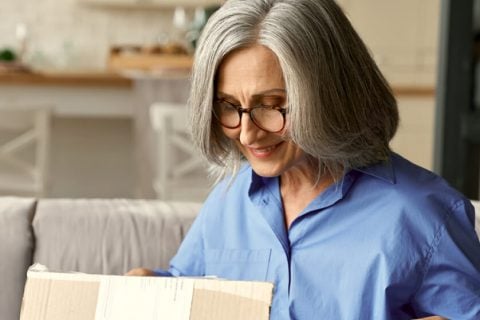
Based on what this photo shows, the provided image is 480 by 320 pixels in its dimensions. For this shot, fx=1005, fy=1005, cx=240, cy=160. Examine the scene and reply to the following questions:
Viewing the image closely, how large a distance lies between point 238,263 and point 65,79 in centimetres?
362

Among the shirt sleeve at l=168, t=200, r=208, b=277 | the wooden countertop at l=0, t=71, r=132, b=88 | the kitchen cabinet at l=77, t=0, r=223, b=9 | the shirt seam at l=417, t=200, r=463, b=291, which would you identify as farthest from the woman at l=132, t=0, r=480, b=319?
the kitchen cabinet at l=77, t=0, r=223, b=9

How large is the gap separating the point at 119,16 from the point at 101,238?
178 inches

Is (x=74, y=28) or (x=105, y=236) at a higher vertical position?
(x=74, y=28)

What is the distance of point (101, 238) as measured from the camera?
187 centimetres

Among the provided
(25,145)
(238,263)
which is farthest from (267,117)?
(25,145)

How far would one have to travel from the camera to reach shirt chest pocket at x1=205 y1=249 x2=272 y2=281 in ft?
4.83

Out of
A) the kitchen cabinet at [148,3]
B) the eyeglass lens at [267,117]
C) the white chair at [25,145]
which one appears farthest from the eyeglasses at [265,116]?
the kitchen cabinet at [148,3]

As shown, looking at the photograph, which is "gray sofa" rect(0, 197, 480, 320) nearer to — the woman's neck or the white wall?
the woman's neck

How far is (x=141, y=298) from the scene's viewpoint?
120 centimetres

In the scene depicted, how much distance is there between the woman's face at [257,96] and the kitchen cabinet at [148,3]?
476cm

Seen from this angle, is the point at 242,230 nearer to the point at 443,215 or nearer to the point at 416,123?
the point at 443,215

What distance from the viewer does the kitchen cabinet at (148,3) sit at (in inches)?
238

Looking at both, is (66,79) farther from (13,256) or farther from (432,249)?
(432,249)

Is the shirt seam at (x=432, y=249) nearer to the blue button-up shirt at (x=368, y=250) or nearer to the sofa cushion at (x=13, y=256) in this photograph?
the blue button-up shirt at (x=368, y=250)
